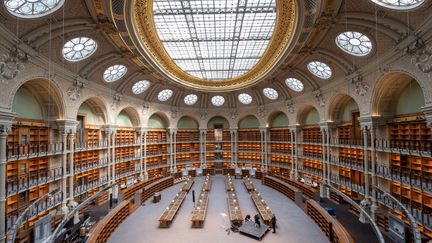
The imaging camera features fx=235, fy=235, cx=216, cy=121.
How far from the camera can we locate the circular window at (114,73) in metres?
18.5

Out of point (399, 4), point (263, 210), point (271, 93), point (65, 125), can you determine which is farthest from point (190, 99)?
point (399, 4)

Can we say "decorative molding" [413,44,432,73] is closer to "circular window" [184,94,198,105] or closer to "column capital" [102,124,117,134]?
"column capital" [102,124,117,134]

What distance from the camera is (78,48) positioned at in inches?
563

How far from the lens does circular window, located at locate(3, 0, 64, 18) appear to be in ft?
31.7

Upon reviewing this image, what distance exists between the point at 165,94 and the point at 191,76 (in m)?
4.72

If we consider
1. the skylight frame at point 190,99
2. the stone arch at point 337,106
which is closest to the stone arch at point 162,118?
the skylight frame at point 190,99

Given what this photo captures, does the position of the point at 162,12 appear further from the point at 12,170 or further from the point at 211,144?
the point at 211,144

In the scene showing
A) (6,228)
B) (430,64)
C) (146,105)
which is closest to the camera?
(430,64)

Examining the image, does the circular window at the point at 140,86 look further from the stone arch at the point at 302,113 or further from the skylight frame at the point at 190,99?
the stone arch at the point at 302,113

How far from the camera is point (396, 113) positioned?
15.0 metres

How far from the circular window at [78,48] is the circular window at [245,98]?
1830 centimetres

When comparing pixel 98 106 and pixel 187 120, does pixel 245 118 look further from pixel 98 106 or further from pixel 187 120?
pixel 98 106

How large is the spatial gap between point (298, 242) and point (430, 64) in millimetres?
10666

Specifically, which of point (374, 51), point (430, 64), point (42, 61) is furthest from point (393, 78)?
point (42, 61)
